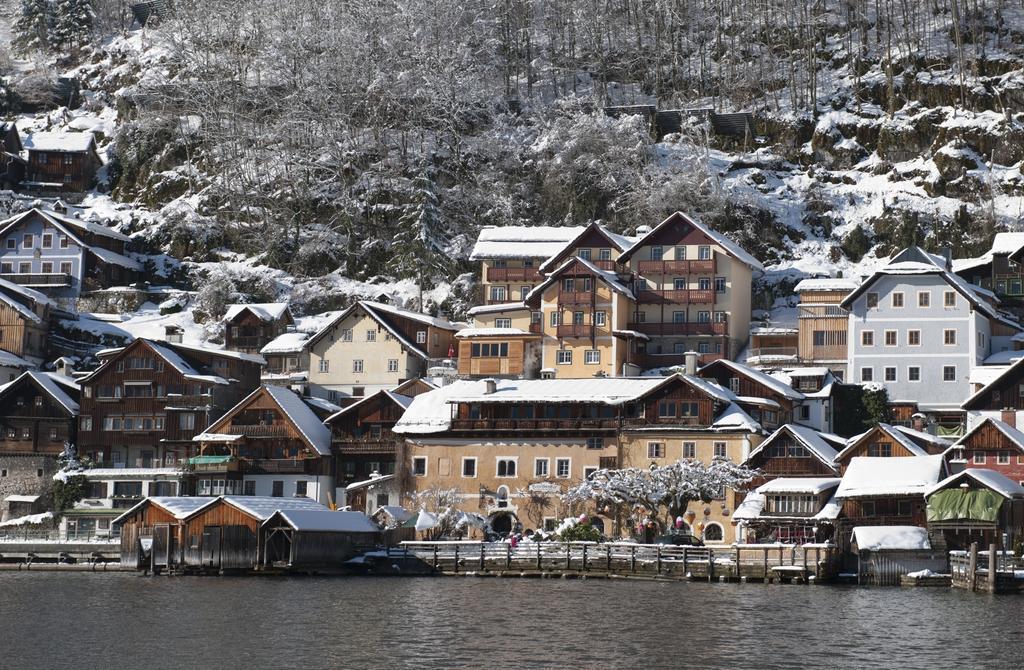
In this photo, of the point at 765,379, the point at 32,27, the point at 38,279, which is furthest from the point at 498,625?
the point at 32,27

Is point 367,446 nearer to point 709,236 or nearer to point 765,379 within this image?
point 765,379

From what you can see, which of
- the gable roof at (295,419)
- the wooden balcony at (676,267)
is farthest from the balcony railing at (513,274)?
the gable roof at (295,419)

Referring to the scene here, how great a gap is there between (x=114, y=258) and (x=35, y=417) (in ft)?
86.9

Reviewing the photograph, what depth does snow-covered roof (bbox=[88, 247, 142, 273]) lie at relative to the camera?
12119 cm

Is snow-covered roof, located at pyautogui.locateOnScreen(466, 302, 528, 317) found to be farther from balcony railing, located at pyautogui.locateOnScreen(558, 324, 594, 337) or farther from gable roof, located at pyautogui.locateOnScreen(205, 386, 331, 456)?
gable roof, located at pyautogui.locateOnScreen(205, 386, 331, 456)

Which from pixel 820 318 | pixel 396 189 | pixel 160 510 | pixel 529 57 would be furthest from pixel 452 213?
pixel 160 510

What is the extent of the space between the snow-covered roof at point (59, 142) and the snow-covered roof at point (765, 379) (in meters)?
73.9

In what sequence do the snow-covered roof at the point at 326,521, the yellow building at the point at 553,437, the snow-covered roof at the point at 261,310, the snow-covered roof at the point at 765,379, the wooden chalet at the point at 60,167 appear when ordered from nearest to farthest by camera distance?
the snow-covered roof at the point at 326,521, the yellow building at the point at 553,437, the snow-covered roof at the point at 765,379, the snow-covered roof at the point at 261,310, the wooden chalet at the point at 60,167

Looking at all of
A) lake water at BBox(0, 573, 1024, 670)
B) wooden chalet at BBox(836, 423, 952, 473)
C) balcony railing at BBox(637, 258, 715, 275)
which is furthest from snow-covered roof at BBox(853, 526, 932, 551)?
balcony railing at BBox(637, 258, 715, 275)

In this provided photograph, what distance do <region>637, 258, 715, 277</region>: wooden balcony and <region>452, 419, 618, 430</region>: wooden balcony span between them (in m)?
20.1

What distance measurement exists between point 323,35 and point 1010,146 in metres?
63.6

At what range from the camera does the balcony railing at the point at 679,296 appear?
104 meters

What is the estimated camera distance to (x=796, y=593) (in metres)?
64.2

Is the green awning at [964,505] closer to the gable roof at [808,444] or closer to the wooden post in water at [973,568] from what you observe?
the wooden post in water at [973,568]
